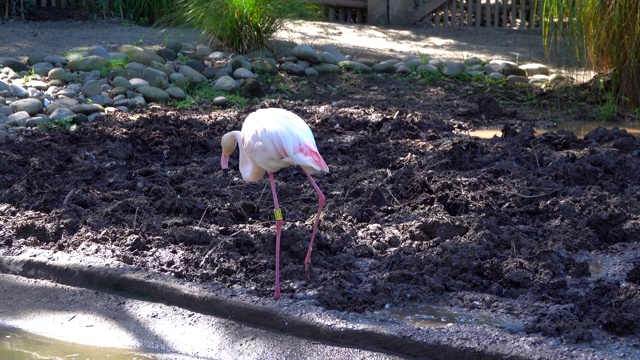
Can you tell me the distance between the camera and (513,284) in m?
4.63

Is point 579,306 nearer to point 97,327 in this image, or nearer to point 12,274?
point 97,327

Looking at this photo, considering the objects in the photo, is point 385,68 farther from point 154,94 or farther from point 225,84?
point 154,94

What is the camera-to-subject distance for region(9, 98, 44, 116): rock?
835 centimetres

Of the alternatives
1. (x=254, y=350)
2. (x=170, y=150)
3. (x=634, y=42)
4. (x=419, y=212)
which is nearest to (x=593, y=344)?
(x=254, y=350)

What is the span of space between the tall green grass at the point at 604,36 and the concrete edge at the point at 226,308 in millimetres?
5081

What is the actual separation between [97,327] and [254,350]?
0.91 meters

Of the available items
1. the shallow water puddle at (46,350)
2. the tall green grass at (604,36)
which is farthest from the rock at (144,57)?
the shallow water puddle at (46,350)

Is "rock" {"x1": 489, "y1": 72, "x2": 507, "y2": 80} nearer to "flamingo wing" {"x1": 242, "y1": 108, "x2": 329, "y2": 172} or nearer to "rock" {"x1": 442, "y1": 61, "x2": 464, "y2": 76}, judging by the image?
"rock" {"x1": 442, "y1": 61, "x2": 464, "y2": 76}

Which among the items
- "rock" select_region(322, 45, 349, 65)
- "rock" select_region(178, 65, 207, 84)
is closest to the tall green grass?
"rock" select_region(322, 45, 349, 65)

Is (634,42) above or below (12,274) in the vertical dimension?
above

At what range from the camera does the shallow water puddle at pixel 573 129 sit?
310 inches

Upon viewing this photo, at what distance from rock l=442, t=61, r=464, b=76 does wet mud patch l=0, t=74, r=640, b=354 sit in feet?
7.00

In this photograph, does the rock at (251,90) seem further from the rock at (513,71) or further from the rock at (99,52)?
the rock at (513,71)

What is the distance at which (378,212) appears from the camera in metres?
5.84
